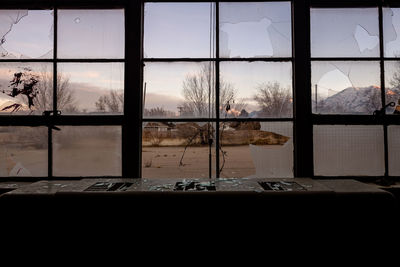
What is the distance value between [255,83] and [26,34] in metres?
1.96

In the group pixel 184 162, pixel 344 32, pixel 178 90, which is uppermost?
pixel 344 32

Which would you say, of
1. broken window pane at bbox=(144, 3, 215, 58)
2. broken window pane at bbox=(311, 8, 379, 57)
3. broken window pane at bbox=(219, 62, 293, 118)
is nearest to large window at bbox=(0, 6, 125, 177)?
broken window pane at bbox=(144, 3, 215, 58)

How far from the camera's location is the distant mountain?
2139 millimetres

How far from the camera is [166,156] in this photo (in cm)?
219

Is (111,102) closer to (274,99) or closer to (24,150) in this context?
(24,150)

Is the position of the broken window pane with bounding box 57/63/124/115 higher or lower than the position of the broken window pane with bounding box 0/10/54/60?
lower

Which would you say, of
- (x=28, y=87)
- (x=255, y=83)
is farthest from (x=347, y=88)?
(x=28, y=87)

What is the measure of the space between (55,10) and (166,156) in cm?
153

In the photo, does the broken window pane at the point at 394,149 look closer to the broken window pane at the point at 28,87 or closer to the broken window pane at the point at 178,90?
the broken window pane at the point at 178,90

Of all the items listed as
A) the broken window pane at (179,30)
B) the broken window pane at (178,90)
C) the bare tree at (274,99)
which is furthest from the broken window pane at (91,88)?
the bare tree at (274,99)

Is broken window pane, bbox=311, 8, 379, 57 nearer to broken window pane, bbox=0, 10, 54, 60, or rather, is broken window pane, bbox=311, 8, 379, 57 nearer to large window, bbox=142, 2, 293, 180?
large window, bbox=142, 2, 293, 180

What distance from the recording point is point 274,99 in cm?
216
